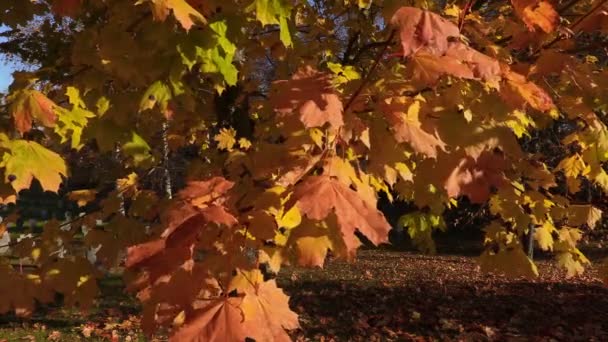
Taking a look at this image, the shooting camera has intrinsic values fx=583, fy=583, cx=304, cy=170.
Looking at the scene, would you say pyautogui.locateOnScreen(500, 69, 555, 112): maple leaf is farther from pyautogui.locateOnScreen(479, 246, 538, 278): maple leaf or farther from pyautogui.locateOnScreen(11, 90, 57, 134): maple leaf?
pyautogui.locateOnScreen(11, 90, 57, 134): maple leaf

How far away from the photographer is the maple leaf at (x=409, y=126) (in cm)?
193

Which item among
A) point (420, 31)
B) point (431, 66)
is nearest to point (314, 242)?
point (431, 66)

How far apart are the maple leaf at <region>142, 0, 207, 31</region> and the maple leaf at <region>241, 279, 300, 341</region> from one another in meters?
0.96

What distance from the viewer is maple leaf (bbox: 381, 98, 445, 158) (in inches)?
75.9

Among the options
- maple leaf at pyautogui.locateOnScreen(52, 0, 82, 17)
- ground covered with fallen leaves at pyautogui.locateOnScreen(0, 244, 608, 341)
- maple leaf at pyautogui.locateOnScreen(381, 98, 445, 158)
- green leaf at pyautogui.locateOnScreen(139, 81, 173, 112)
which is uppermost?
maple leaf at pyautogui.locateOnScreen(52, 0, 82, 17)

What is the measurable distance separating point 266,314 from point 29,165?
1.30 m

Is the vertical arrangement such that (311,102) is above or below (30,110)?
below

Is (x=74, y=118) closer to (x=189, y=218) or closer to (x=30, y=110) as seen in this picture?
(x=30, y=110)

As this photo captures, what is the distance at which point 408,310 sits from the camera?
9.62 meters

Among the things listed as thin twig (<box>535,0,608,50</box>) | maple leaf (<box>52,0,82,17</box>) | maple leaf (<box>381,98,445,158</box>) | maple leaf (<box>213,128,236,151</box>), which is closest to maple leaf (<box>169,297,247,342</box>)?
maple leaf (<box>381,98,445,158</box>)

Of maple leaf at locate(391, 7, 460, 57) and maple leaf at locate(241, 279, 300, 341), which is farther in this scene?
maple leaf at locate(241, 279, 300, 341)

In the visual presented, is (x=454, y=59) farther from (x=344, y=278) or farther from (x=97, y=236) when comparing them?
(x=344, y=278)

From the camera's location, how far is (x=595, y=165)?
3654 millimetres

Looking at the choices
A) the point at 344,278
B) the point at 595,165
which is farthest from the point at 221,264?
the point at 344,278
